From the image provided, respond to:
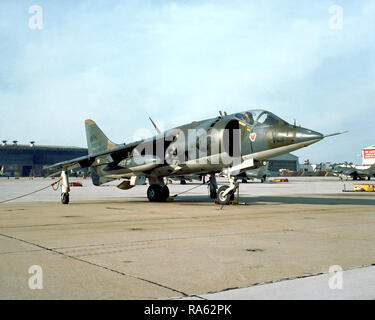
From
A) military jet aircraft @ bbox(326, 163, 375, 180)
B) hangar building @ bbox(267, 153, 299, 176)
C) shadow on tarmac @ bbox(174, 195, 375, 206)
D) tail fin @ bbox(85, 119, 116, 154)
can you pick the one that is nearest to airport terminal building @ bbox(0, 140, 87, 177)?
hangar building @ bbox(267, 153, 299, 176)

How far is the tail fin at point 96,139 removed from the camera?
871 inches

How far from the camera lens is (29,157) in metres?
140

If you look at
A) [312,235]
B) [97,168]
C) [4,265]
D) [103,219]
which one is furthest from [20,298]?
[97,168]

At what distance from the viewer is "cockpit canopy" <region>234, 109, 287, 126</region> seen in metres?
14.2

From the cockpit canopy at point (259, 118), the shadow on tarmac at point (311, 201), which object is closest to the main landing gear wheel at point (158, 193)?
the shadow on tarmac at point (311, 201)

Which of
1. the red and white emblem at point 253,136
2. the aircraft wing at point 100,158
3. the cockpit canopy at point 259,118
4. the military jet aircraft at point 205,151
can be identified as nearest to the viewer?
the military jet aircraft at point 205,151

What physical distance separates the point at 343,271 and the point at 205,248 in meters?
2.33

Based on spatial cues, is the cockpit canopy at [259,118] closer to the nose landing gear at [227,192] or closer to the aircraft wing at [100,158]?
the nose landing gear at [227,192]

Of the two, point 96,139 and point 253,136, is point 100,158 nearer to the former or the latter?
point 96,139

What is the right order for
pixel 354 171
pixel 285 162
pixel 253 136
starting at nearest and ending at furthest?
pixel 253 136 → pixel 354 171 → pixel 285 162

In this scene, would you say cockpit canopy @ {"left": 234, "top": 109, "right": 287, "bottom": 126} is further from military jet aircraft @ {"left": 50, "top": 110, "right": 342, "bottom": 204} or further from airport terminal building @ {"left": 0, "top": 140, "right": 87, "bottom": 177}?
airport terminal building @ {"left": 0, "top": 140, "right": 87, "bottom": 177}

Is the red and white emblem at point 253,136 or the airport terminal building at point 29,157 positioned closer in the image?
the red and white emblem at point 253,136

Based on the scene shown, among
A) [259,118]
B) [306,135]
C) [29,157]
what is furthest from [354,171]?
[29,157]

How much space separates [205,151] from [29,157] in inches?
5358
